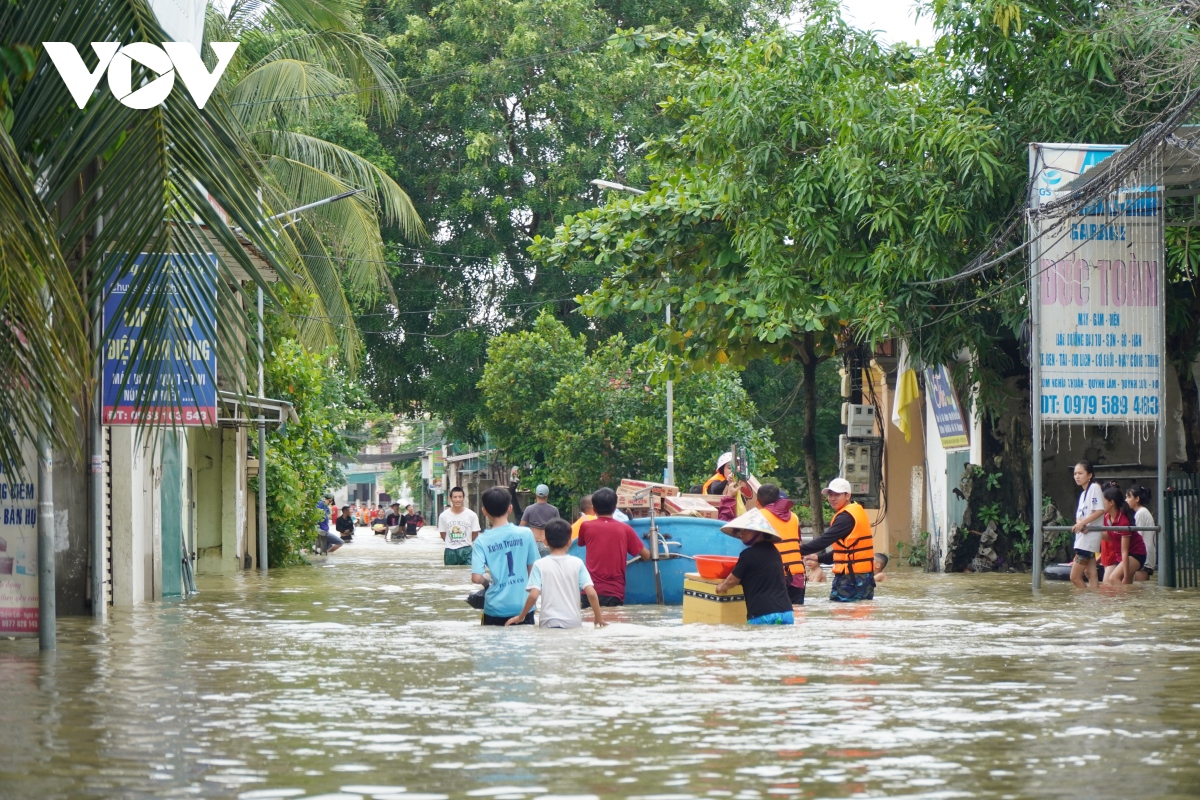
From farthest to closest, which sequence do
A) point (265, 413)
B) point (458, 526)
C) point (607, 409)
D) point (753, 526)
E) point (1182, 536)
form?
point (607, 409)
point (265, 413)
point (458, 526)
point (1182, 536)
point (753, 526)

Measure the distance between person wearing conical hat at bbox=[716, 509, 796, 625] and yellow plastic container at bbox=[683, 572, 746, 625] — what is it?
39cm

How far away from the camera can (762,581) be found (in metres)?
15.0

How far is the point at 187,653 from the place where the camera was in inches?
526

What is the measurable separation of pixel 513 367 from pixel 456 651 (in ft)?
87.3

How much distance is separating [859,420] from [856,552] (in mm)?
16626

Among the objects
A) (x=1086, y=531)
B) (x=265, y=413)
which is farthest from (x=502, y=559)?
(x=265, y=413)

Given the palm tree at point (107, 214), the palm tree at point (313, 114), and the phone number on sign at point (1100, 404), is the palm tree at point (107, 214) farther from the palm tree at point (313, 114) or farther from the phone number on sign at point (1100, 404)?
the palm tree at point (313, 114)

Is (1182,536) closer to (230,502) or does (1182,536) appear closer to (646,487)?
(646,487)

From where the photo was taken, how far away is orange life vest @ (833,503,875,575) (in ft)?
58.2

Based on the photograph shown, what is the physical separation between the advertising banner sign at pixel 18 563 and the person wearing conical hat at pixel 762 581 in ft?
18.7

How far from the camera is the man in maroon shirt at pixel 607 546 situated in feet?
60.2

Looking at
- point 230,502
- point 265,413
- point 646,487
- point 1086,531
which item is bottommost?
point 1086,531

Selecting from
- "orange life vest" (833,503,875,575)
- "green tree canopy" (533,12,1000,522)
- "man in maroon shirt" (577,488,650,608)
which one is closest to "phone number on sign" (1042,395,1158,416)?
"green tree canopy" (533,12,1000,522)

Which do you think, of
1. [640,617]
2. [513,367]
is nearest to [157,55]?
[640,617]
